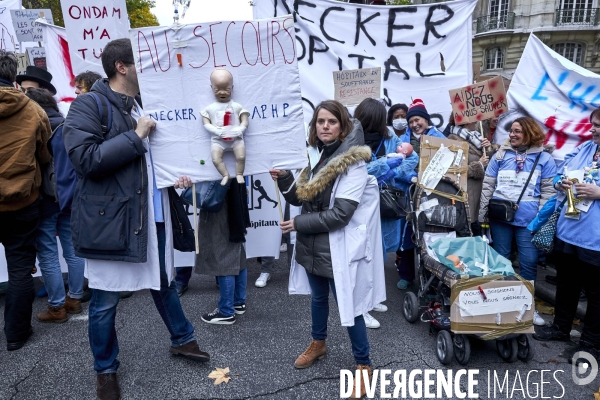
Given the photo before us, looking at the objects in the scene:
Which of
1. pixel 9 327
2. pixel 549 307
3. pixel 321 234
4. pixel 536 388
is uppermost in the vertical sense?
pixel 321 234

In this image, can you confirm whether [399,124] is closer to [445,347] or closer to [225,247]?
[225,247]

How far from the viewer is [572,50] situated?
86.9 feet

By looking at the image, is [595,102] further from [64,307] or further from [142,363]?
[64,307]

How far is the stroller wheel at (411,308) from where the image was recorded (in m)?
3.59

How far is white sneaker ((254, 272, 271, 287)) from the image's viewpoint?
4.45 meters

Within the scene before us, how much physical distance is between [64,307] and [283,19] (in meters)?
3.04

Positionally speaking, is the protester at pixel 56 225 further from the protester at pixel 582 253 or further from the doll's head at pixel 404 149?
the protester at pixel 582 253

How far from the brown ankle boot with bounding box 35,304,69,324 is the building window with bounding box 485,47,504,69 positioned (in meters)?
30.7

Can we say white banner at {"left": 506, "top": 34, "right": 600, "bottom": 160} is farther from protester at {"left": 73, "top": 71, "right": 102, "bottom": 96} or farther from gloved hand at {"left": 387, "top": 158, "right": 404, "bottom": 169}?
protester at {"left": 73, "top": 71, "right": 102, "bottom": 96}

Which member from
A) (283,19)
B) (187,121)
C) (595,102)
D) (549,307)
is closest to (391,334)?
(549,307)

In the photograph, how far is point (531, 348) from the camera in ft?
9.92

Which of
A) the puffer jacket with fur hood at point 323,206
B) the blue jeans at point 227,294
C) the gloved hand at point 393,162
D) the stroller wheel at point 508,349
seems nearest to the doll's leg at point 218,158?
the puffer jacket with fur hood at point 323,206

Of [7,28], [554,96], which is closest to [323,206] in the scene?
[554,96]

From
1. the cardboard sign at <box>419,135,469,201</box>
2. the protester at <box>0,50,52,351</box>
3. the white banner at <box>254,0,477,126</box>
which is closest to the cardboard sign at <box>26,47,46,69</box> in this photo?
the white banner at <box>254,0,477,126</box>
